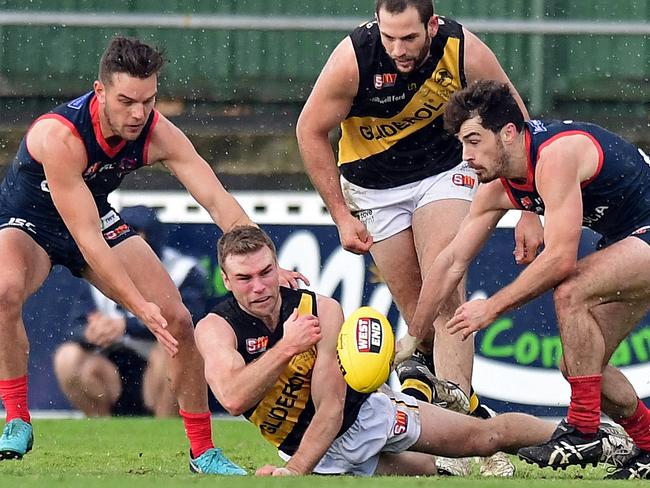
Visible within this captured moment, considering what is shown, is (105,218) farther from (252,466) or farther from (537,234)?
(537,234)

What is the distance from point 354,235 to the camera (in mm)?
7723

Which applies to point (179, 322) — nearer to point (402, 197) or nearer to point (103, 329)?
point (402, 197)

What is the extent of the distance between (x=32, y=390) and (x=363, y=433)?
3.71 m

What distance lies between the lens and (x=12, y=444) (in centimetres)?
703

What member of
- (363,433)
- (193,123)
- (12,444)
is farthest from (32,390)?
(363,433)

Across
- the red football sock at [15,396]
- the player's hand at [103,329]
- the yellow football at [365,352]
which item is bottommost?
the player's hand at [103,329]

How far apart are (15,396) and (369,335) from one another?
6.03 feet

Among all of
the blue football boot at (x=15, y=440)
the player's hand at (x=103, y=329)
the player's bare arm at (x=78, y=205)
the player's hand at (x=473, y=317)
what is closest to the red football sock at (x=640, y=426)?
the player's hand at (x=473, y=317)

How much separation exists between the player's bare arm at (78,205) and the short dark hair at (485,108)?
1589mm

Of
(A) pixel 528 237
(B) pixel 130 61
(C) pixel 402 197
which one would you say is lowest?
(A) pixel 528 237

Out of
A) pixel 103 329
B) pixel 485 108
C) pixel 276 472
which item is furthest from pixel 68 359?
pixel 485 108

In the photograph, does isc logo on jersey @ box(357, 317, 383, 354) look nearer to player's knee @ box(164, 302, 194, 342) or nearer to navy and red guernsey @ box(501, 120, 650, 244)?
navy and red guernsey @ box(501, 120, 650, 244)

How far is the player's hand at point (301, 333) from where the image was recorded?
6207 millimetres

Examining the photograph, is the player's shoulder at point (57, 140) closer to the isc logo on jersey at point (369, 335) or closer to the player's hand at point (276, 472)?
the isc logo on jersey at point (369, 335)
